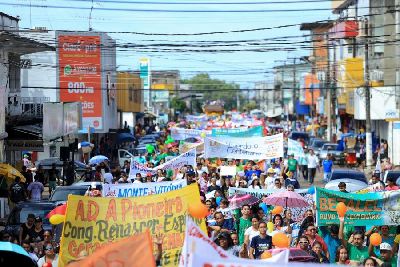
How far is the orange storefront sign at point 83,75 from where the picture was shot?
45.3 m

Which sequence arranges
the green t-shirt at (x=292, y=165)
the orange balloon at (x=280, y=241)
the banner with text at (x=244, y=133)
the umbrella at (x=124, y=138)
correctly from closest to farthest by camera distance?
the orange balloon at (x=280, y=241), the green t-shirt at (x=292, y=165), the banner with text at (x=244, y=133), the umbrella at (x=124, y=138)

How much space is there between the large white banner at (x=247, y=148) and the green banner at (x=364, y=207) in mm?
13413

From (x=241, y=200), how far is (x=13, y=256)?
7.59 metres

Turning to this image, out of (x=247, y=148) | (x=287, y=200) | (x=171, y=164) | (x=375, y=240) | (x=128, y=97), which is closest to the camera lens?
(x=375, y=240)

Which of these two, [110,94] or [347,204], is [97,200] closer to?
[347,204]

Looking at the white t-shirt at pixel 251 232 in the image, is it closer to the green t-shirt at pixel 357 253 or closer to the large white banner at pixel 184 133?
the green t-shirt at pixel 357 253

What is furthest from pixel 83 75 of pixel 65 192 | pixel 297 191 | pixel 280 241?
pixel 280 241

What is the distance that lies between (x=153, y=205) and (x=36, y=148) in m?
18.6

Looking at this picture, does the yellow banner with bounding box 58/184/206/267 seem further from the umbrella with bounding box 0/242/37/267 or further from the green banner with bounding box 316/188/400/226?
the green banner with bounding box 316/188/400/226

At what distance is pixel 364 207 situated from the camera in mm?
16688

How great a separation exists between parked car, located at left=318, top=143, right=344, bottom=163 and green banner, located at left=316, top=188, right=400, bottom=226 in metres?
29.1

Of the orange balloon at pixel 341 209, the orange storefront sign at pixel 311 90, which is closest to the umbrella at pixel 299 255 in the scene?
the orange balloon at pixel 341 209

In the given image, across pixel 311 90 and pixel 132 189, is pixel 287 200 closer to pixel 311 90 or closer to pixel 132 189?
pixel 132 189

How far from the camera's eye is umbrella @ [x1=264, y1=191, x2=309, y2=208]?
60.0ft
